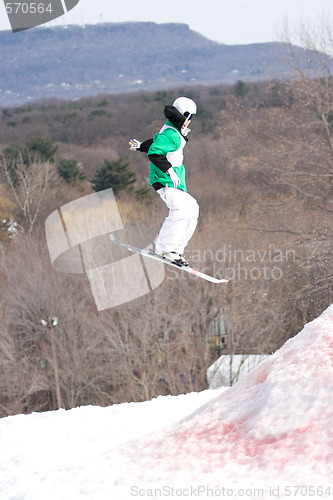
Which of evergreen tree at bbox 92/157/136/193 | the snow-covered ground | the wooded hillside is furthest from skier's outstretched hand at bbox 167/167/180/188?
evergreen tree at bbox 92/157/136/193

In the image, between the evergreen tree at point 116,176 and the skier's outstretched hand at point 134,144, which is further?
the evergreen tree at point 116,176

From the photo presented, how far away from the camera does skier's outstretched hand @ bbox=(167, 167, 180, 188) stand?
18.4 ft

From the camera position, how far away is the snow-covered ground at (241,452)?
4047 millimetres

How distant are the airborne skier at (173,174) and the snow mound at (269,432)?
1664mm

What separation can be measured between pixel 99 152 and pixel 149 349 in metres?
29.8

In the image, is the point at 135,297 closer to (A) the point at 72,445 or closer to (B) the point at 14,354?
(B) the point at 14,354

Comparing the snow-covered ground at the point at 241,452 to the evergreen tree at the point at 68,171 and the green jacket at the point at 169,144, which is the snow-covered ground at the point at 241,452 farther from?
the evergreen tree at the point at 68,171

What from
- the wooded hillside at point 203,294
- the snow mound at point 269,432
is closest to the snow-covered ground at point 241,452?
the snow mound at point 269,432

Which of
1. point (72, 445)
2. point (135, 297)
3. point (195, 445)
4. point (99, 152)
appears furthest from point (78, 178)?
point (195, 445)

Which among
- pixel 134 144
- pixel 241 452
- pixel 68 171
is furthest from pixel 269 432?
pixel 68 171

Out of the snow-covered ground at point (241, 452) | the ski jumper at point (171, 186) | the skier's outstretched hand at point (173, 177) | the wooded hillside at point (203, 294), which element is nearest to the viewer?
the snow-covered ground at point (241, 452)

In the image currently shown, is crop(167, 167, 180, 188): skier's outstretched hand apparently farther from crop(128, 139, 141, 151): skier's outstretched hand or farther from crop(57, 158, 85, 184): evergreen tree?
crop(57, 158, 85, 184): evergreen tree

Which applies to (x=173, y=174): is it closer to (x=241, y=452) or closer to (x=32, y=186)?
(x=241, y=452)

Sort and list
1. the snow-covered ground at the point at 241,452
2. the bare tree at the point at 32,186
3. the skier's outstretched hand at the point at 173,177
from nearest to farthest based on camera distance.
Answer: the snow-covered ground at the point at 241,452 < the skier's outstretched hand at the point at 173,177 < the bare tree at the point at 32,186
